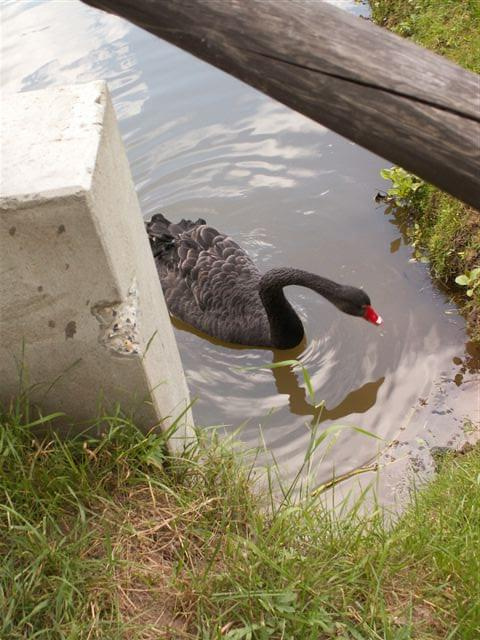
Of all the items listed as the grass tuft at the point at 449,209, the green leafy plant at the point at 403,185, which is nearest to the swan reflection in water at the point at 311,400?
→ the grass tuft at the point at 449,209

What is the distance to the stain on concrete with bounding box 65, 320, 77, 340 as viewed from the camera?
265cm

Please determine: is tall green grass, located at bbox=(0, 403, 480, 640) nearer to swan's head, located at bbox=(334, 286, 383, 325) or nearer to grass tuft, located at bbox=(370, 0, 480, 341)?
swan's head, located at bbox=(334, 286, 383, 325)

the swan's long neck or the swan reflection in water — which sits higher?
the swan's long neck

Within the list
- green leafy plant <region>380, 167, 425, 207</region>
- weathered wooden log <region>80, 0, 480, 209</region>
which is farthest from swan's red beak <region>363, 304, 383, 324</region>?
weathered wooden log <region>80, 0, 480, 209</region>

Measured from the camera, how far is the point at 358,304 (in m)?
5.52

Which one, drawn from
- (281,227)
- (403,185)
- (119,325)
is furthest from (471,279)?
(119,325)

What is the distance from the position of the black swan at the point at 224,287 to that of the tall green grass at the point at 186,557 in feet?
9.68

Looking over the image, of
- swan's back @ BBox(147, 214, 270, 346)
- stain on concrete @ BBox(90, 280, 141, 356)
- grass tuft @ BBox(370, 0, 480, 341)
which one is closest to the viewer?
stain on concrete @ BBox(90, 280, 141, 356)

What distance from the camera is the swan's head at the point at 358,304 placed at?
217 inches

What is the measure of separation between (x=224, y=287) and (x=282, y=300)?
2.37ft

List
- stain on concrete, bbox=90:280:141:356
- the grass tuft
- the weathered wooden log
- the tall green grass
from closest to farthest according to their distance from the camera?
the weathered wooden log, the tall green grass, stain on concrete, bbox=90:280:141:356, the grass tuft

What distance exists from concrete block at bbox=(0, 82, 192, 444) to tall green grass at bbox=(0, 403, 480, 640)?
5.0 inches

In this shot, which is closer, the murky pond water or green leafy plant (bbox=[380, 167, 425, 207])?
the murky pond water

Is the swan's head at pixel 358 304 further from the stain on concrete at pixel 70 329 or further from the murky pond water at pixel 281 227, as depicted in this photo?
the stain on concrete at pixel 70 329
